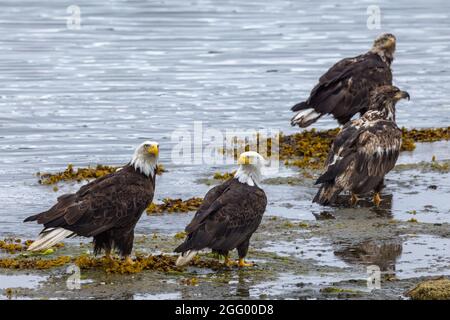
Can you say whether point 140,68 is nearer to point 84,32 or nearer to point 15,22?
point 84,32

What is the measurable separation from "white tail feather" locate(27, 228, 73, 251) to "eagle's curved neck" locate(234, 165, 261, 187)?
158 centimetres

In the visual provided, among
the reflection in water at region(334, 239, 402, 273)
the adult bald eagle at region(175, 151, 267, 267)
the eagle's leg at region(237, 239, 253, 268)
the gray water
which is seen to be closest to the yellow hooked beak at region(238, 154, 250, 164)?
the adult bald eagle at region(175, 151, 267, 267)

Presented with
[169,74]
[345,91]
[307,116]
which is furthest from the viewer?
[169,74]

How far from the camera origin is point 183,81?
22.3m

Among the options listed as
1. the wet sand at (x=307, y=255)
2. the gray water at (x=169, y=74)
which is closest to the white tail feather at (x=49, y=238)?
the wet sand at (x=307, y=255)

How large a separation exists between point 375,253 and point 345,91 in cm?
521

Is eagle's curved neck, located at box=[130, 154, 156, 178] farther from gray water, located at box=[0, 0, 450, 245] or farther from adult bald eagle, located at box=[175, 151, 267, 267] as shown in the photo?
gray water, located at box=[0, 0, 450, 245]

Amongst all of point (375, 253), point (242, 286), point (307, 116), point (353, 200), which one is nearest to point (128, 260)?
point (242, 286)

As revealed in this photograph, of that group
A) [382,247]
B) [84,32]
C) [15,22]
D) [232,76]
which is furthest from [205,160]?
[15,22]

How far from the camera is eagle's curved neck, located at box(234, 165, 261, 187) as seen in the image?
1028 cm

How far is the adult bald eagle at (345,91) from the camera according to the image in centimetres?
1547

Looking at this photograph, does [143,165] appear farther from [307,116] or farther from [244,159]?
[307,116]

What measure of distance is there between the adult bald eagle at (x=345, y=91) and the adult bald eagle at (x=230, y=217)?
17.4 feet

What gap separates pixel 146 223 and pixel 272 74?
38.4 feet
